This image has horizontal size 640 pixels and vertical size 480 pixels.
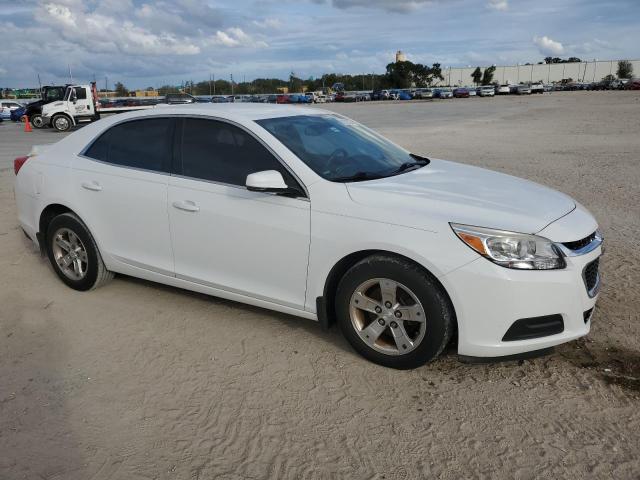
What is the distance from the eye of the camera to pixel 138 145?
4602mm

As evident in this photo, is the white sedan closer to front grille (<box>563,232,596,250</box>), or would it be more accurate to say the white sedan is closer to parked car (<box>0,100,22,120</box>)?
front grille (<box>563,232,596,250</box>)

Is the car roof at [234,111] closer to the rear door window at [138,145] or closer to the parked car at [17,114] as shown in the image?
the rear door window at [138,145]

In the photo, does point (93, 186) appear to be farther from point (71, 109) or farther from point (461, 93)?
point (461, 93)

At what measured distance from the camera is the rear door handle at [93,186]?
15.3 feet

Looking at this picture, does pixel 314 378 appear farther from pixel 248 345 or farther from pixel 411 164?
pixel 411 164

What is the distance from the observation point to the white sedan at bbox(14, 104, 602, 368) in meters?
3.23

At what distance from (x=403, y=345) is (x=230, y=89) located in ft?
314

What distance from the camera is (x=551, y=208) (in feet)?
11.9

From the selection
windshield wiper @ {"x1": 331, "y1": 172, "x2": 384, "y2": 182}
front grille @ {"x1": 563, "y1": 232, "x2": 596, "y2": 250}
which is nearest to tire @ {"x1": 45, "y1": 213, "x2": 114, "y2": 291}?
windshield wiper @ {"x1": 331, "y1": 172, "x2": 384, "y2": 182}

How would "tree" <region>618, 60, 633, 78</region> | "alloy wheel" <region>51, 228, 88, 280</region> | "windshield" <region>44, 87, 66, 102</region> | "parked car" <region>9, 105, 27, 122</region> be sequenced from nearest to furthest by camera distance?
"alloy wheel" <region>51, 228, 88, 280</region> < "windshield" <region>44, 87, 66, 102</region> < "parked car" <region>9, 105, 27, 122</region> < "tree" <region>618, 60, 633, 78</region>

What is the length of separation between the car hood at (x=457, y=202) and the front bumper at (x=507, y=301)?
28 cm

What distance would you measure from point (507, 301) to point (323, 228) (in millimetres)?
1196

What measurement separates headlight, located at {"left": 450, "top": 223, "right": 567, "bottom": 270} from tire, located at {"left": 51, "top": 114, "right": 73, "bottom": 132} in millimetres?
28059

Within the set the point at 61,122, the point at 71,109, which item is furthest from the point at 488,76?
the point at 61,122
